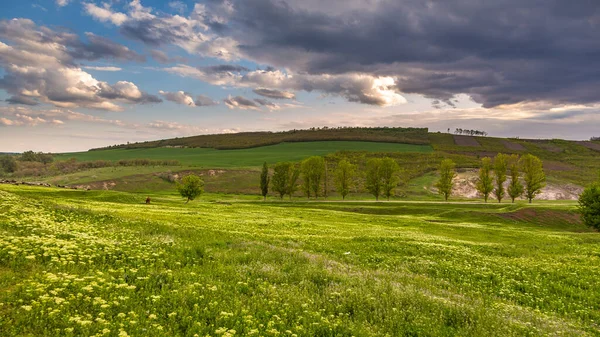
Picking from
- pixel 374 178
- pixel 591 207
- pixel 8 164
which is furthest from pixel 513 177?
pixel 8 164

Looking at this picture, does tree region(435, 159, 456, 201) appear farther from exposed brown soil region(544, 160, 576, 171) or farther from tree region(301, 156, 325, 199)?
exposed brown soil region(544, 160, 576, 171)

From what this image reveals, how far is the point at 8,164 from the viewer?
172250 mm

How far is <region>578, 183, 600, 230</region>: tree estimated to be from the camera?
59406 millimetres

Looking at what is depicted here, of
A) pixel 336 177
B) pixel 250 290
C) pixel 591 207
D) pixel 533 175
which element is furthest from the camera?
pixel 336 177

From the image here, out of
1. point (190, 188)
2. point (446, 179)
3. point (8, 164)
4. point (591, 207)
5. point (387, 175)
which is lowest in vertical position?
point (591, 207)

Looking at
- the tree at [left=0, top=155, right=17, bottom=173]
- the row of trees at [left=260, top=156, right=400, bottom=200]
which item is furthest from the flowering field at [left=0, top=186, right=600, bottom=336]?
the tree at [left=0, top=155, right=17, bottom=173]

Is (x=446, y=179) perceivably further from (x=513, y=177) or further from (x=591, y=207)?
(x=591, y=207)

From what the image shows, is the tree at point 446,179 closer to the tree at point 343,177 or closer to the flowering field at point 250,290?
the tree at point 343,177

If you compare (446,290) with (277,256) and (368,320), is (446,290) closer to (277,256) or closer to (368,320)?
(368,320)

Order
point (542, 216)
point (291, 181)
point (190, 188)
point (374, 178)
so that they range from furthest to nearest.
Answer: point (291, 181) < point (374, 178) < point (190, 188) < point (542, 216)

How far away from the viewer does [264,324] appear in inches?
370

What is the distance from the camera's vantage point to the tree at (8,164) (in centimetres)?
16888

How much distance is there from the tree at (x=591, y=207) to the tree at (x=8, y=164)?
736ft

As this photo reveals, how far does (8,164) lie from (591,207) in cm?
23124
